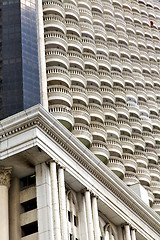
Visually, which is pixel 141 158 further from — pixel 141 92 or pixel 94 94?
pixel 141 92

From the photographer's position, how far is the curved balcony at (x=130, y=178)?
72750mm

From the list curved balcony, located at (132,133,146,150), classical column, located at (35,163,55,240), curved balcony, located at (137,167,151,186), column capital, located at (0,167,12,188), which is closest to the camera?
classical column, located at (35,163,55,240)

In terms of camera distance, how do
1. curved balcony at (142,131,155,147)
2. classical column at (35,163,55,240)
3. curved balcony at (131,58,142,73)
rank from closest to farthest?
classical column at (35,163,55,240), curved balcony at (142,131,155,147), curved balcony at (131,58,142,73)

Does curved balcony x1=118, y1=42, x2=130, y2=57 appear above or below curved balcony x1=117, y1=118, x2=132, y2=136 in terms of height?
above

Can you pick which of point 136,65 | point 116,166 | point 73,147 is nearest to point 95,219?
point 73,147

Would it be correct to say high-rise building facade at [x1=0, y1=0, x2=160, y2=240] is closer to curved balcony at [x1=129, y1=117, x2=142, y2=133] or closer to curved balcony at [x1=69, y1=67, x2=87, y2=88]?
curved balcony at [x1=129, y1=117, x2=142, y2=133]

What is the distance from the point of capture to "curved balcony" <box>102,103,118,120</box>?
74875 mm

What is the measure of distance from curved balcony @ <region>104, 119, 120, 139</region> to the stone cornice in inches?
523

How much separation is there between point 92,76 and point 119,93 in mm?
6349

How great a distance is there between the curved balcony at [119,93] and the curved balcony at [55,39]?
11.0m

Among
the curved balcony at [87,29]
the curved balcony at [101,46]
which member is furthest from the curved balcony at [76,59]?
the curved balcony at [101,46]

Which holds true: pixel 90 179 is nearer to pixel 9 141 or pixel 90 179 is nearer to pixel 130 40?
pixel 9 141

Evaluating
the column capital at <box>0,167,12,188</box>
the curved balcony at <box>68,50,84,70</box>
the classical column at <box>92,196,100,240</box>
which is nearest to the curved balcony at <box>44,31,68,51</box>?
the curved balcony at <box>68,50,84,70</box>

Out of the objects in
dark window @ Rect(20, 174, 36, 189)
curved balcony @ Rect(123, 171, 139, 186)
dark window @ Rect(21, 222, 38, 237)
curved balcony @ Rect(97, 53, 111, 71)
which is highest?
curved balcony @ Rect(97, 53, 111, 71)
